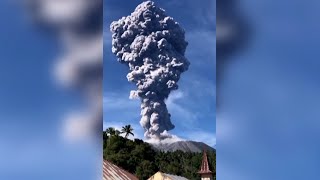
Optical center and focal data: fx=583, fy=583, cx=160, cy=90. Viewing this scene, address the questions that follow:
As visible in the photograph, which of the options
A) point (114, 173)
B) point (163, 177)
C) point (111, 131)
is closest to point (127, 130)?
point (111, 131)

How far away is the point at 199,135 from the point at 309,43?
1.17 metres

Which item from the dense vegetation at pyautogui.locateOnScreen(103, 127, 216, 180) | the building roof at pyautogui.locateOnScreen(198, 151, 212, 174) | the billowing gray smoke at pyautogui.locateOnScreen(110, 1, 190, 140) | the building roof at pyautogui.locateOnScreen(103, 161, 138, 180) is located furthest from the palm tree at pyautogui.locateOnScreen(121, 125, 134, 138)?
the building roof at pyautogui.locateOnScreen(198, 151, 212, 174)

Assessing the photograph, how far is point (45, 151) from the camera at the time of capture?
488 centimetres

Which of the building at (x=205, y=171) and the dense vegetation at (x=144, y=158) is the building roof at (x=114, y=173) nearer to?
the dense vegetation at (x=144, y=158)

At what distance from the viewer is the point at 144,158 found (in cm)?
491

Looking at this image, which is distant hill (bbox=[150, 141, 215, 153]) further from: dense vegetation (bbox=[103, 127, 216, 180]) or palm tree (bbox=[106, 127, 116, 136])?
palm tree (bbox=[106, 127, 116, 136])

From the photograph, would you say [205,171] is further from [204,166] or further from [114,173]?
[114,173]

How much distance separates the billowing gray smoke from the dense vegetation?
0.50 feet

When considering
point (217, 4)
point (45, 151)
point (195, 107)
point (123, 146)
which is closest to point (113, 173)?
point (123, 146)

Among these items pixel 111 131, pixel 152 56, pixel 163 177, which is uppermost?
pixel 152 56

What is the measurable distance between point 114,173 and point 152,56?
1.05 m

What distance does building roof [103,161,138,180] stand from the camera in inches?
195

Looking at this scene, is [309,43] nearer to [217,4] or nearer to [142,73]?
[217,4]

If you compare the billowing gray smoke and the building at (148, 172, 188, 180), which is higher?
the billowing gray smoke
